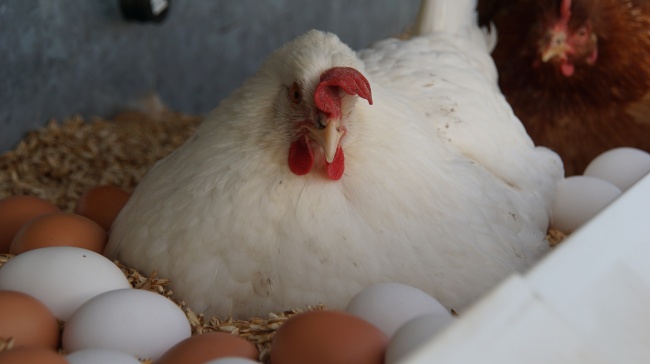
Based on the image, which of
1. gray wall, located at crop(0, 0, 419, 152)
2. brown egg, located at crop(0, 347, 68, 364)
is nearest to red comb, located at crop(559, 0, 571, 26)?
gray wall, located at crop(0, 0, 419, 152)

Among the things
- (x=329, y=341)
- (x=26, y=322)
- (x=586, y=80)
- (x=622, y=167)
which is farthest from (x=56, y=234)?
(x=586, y=80)

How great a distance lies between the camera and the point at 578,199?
2154 mm

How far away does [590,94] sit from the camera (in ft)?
8.73

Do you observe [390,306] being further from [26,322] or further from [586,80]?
[586,80]

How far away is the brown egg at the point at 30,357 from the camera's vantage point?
1051mm

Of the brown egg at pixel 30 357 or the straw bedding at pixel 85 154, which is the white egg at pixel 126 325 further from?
the straw bedding at pixel 85 154

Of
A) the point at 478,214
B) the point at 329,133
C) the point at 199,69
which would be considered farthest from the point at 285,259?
the point at 199,69

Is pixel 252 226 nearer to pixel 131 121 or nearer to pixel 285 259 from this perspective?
pixel 285 259

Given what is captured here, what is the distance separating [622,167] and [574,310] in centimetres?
148

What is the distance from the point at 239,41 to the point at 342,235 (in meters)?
2.07

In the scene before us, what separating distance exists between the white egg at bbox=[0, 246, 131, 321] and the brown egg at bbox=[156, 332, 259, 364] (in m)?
0.31

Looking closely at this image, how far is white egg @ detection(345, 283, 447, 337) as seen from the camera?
1276 mm

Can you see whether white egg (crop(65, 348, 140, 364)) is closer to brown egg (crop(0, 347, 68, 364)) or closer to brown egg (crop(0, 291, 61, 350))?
brown egg (crop(0, 347, 68, 364))

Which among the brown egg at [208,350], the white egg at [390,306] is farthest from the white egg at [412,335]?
the brown egg at [208,350]
